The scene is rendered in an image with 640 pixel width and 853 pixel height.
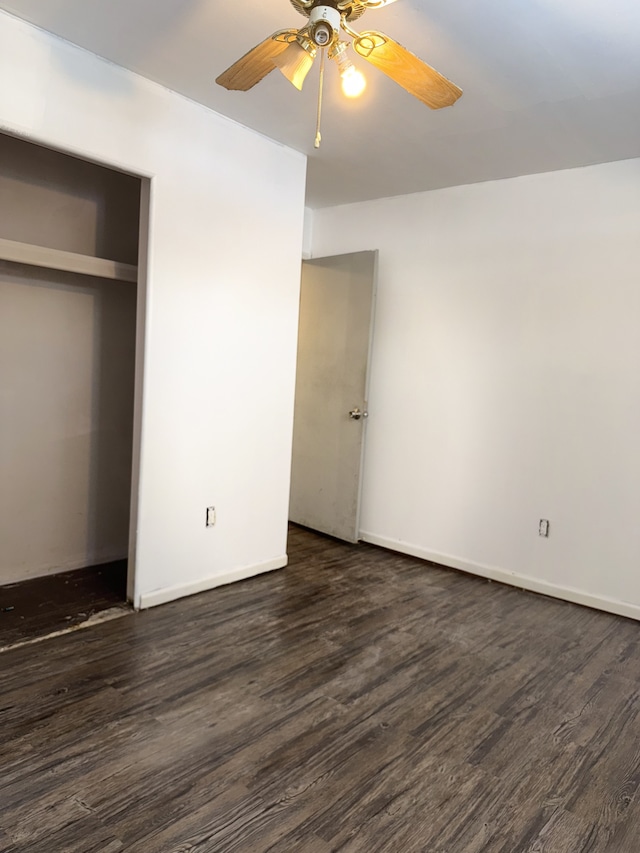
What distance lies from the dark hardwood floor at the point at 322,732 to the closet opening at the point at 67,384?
662mm

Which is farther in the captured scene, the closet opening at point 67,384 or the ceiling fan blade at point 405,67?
the closet opening at point 67,384

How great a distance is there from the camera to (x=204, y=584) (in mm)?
3326

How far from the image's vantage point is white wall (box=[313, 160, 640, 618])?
11.0 feet

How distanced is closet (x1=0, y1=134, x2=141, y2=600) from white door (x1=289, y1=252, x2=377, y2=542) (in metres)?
1.42

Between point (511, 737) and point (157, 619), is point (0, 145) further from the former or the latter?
point (511, 737)

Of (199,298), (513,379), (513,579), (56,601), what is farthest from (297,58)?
(513,579)

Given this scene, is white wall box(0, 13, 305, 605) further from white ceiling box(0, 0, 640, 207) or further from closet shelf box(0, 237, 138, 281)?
closet shelf box(0, 237, 138, 281)

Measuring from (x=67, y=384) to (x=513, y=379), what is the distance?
2737 mm

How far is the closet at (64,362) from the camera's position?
3.18 meters

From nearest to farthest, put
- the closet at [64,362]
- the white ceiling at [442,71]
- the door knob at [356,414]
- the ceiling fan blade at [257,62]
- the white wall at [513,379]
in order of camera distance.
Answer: the ceiling fan blade at [257,62], the white ceiling at [442,71], the closet at [64,362], the white wall at [513,379], the door knob at [356,414]

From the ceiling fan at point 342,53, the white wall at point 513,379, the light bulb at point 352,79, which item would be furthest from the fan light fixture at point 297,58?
the white wall at point 513,379

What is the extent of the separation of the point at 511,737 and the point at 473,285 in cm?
275

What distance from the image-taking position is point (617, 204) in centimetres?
333

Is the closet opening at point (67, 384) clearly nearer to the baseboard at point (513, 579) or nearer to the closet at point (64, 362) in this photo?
the closet at point (64, 362)
